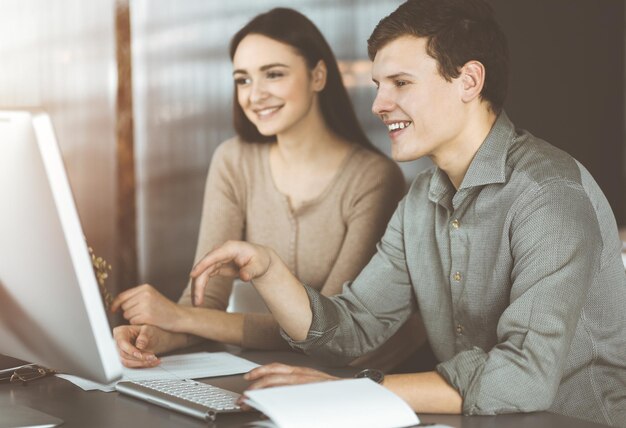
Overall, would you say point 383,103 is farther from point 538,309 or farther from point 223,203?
point 223,203

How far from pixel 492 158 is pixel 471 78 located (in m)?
0.19

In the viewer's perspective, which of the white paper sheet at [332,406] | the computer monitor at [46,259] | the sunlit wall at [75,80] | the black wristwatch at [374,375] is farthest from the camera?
the sunlit wall at [75,80]

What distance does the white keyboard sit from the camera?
47.9 inches

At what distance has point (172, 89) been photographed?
4.19 meters

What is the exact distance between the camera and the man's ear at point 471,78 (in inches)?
68.4

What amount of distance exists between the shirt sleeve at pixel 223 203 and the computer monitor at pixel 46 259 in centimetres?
120

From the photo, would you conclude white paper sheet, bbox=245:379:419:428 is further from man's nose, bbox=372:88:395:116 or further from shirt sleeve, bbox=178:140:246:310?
shirt sleeve, bbox=178:140:246:310

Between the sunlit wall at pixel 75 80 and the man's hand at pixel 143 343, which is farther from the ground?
the sunlit wall at pixel 75 80

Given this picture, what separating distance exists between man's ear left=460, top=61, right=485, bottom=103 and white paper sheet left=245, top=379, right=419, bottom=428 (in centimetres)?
76

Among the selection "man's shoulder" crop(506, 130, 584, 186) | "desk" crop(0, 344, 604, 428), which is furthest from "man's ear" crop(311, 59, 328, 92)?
"desk" crop(0, 344, 604, 428)

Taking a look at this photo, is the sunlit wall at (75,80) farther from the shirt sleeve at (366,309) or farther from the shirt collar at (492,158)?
the shirt collar at (492,158)

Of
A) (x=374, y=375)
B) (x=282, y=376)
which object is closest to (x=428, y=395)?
(x=374, y=375)

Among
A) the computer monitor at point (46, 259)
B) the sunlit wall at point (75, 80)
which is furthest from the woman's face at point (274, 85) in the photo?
the sunlit wall at point (75, 80)

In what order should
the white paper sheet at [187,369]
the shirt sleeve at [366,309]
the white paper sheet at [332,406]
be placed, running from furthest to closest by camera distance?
the shirt sleeve at [366,309] < the white paper sheet at [187,369] < the white paper sheet at [332,406]
